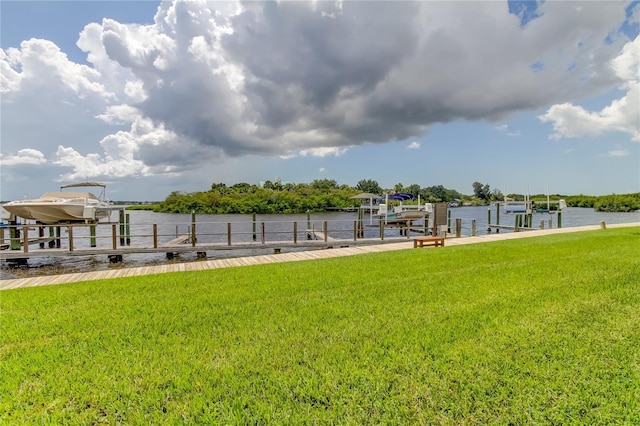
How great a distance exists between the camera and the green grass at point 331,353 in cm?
236

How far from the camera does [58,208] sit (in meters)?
13.9

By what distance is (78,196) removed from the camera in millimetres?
15312

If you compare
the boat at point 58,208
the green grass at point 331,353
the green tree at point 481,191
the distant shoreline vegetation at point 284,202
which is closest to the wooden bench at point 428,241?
the green grass at point 331,353

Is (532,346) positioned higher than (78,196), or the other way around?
(78,196)

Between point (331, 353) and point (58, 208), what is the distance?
1526 cm

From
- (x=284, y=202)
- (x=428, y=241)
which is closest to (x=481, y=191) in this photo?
(x=284, y=202)

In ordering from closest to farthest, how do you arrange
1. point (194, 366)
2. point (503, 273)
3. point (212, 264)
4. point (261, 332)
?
1. point (194, 366)
2. point (261, 332)
3. point (503, 273)
4. point (212, 264)

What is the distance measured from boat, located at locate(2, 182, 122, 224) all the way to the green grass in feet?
33.8

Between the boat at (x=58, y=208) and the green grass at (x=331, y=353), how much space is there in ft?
33.8

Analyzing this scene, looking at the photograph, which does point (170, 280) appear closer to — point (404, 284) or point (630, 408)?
point (404, 284)

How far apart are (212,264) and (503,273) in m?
6.56

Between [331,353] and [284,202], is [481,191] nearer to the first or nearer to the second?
[284,202]

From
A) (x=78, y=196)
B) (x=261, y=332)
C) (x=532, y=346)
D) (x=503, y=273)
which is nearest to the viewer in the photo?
(x=532, y=346)

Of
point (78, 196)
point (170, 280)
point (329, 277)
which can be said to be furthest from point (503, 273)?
point (78, 196)
